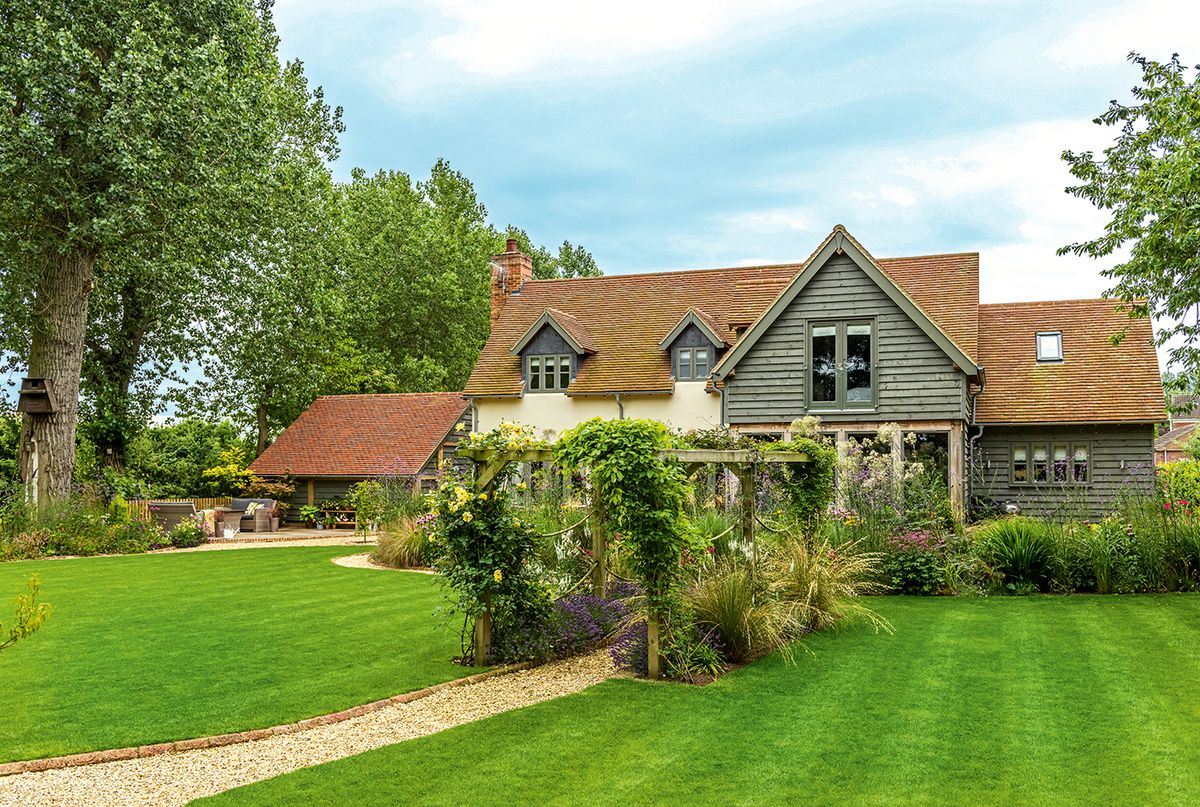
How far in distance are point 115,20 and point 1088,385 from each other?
81.6ft

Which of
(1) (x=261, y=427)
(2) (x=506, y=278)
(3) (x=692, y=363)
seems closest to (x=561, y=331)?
(3) (x=692, y=363)

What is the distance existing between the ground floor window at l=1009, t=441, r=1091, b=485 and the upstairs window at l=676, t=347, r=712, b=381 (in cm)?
786

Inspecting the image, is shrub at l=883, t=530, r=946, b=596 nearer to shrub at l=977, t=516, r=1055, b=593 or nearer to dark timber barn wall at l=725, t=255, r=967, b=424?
shrub at l=977, t=516, r=1055, b=593

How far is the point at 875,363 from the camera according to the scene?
22.2 meters

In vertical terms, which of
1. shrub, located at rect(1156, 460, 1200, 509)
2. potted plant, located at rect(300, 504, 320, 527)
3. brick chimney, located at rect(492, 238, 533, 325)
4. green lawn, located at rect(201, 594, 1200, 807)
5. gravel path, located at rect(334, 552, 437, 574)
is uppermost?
brick chimney, located at rect(492, 238, 533, 325)

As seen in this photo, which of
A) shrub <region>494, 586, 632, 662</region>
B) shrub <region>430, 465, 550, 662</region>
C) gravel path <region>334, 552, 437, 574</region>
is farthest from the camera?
gravel path <region>334, 552, 437, 574</region>

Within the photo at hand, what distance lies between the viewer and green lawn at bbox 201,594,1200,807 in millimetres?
5770

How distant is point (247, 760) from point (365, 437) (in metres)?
27.1

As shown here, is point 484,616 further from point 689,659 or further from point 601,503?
point 689,659

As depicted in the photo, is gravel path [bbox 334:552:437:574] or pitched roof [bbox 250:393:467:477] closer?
gravel path [bbox 334:552:437:574]

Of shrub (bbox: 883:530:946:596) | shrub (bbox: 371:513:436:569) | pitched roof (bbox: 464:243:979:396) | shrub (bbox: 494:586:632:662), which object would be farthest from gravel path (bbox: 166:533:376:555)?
shrub (bbox: 494:586:632:662)

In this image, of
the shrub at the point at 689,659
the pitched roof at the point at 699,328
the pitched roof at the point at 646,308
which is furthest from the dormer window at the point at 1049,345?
the shrub at the point at 689,659

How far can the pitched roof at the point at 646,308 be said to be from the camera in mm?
24547

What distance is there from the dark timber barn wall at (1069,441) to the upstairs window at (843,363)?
120 inches
